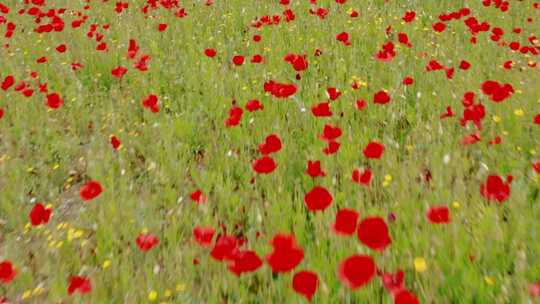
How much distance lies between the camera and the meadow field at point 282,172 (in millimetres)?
2230

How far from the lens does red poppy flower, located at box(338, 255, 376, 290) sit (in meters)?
1.67

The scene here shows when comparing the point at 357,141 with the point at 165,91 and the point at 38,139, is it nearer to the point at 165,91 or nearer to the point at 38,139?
the point at 165,91

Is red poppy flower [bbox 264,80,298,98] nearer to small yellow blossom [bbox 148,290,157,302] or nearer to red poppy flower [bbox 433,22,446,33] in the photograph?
small yellow blossom [bbox 148,290,157,302]

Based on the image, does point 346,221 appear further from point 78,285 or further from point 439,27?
point 439,27

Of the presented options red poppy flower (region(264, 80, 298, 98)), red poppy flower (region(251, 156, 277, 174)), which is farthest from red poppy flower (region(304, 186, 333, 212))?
red poppy flower (region(264, 80, 298, 98))

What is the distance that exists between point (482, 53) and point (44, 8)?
8.25 metres

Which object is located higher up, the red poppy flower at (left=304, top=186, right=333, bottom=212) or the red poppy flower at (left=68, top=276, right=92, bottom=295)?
the red poppy flower at (left=304, top=186, right=333, bottom=212)

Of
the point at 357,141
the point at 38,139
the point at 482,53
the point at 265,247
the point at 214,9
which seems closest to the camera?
the point at 265,247

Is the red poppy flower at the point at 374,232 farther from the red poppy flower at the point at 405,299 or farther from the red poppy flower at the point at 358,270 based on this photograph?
the red poppy flower at the point at 405,299

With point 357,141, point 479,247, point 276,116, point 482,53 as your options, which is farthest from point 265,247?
point 482,53

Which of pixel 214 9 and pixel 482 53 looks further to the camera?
pixel 214 9

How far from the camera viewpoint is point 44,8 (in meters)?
9.35

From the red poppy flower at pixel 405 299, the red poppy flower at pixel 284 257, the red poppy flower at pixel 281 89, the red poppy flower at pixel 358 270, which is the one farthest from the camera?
the red poppy flower at pixel 281 89

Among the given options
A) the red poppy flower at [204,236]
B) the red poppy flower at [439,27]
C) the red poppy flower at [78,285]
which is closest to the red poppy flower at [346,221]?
the red poppy flower at [204,236]
